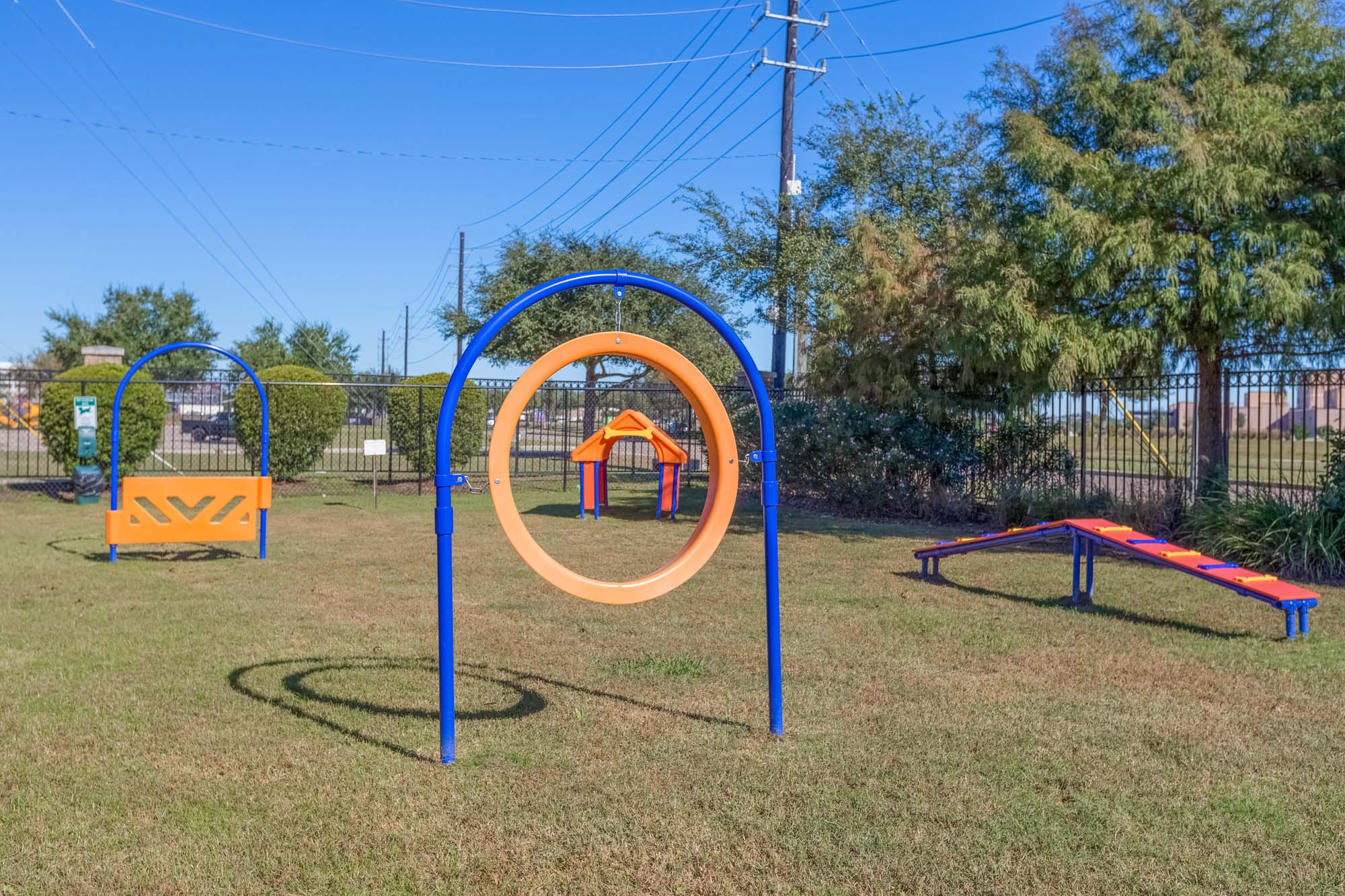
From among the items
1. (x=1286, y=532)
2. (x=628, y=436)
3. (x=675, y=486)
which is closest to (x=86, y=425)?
(x=628, y=436)

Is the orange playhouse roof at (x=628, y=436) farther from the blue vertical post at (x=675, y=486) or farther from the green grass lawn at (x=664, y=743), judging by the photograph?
the green grass lawn at (x=664, y=743)

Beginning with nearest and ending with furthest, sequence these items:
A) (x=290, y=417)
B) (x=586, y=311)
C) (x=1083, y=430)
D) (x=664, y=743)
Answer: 1. (x=664, y=743)
2. (x=1083, y=430)
3. (x=290, y=417)
4. (x=586, y=311)

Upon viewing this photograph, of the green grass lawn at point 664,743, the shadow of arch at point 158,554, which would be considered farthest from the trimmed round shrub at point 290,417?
the green grass lawn at point 664,743

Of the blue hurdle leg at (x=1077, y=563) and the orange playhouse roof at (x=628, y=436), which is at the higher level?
the orange playhouse roof at (x=628, y=436)

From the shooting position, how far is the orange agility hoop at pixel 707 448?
4.47 m

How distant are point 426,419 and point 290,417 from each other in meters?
2.40

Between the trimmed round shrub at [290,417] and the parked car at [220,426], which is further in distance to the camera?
the parked car at [220,426]

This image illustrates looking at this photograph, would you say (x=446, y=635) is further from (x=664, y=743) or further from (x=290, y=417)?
(x=290, y=417)

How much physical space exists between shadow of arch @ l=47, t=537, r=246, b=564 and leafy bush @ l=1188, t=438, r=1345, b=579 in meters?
9.37

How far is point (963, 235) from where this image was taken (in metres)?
12.6

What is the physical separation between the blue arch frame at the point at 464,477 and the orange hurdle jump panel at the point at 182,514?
565 centimetres

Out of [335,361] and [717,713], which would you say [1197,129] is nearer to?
[717,713]

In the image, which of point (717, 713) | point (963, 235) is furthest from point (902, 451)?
point (717, 713)

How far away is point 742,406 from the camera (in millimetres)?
19953
